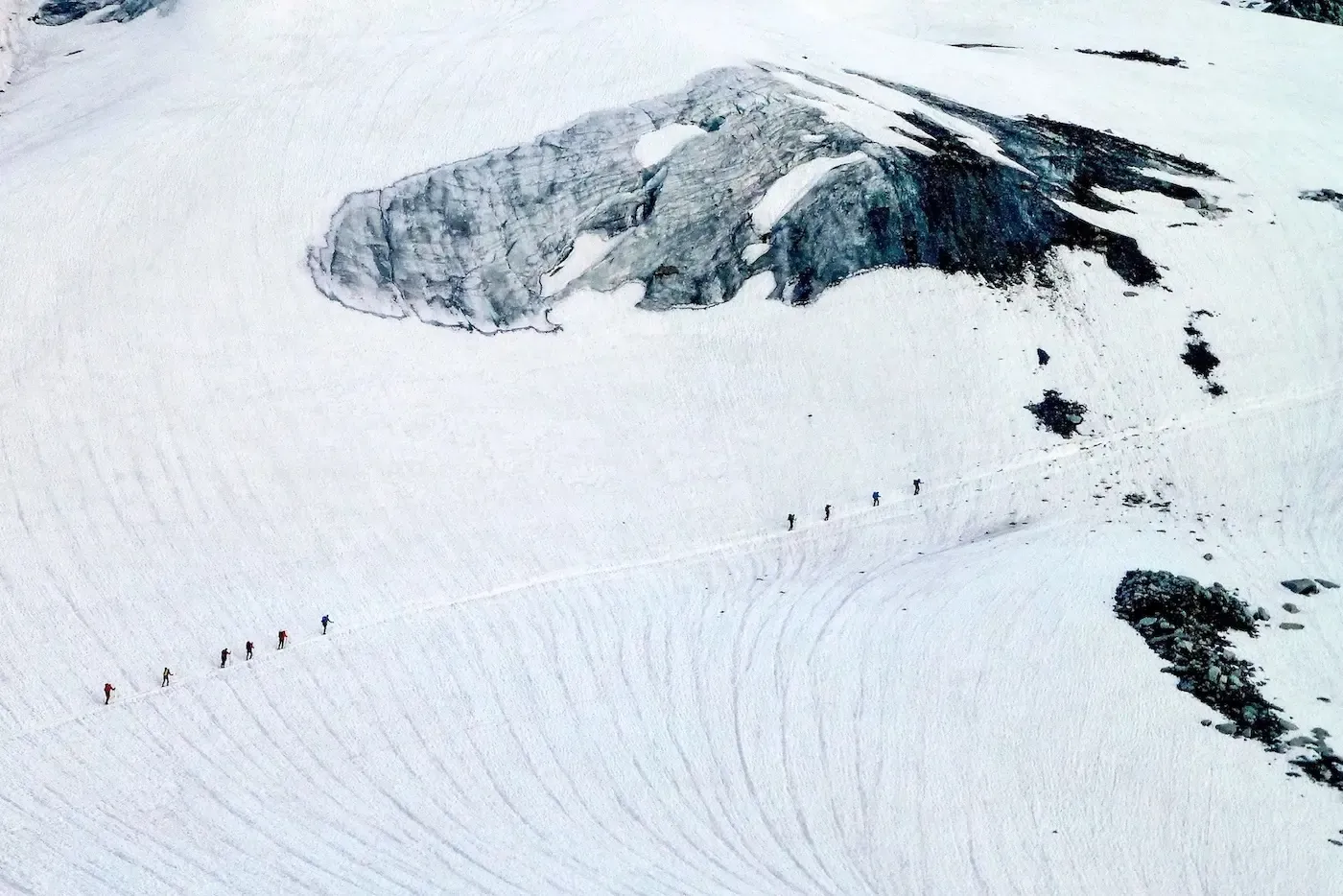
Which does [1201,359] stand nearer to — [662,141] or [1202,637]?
[1202,637]

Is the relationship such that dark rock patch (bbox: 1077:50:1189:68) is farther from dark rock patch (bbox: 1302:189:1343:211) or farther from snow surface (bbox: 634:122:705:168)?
snow surface (bbox: 634:122:705:168)

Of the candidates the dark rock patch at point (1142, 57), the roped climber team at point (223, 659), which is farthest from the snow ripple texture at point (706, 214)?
the dark rock patch at point (1142, 57)

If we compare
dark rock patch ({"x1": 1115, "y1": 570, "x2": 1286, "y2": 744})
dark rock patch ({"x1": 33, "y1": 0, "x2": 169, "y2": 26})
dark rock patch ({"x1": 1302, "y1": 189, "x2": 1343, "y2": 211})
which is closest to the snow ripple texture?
dark rock patch ({"x1": 1302, "y1": 189, "x2": 1343, "y2": 211})

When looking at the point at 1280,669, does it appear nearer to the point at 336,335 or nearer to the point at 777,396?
the point at 777,396

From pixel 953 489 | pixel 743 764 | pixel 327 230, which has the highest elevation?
pixel 327 230

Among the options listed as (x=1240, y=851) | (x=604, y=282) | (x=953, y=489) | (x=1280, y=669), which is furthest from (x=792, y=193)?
(x=1240, y=851)

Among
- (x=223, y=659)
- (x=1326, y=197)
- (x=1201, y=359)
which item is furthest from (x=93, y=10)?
(x=1326, y=197)
